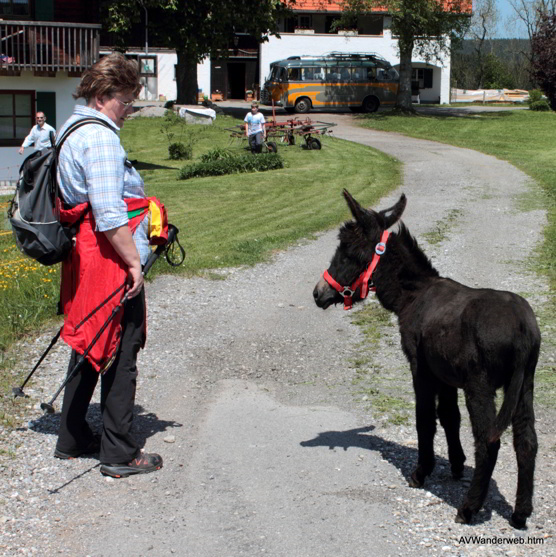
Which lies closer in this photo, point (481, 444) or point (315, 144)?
point (481, 444)

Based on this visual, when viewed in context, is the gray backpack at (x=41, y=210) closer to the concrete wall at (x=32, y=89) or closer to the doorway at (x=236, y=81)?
the concrete wall at (x=32, y=89)

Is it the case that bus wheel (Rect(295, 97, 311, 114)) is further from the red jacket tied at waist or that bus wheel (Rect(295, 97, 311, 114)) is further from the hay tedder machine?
the red jacket tied at waist

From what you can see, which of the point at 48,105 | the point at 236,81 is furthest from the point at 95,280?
the point at 236,81

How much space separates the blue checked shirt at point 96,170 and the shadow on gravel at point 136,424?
1.72m

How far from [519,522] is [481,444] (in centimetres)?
49

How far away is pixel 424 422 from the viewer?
4582 millimetres

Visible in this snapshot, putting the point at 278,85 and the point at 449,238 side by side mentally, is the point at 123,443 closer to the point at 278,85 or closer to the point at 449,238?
the point at 449,238

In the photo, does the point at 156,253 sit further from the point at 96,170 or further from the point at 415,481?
the point at 415,481

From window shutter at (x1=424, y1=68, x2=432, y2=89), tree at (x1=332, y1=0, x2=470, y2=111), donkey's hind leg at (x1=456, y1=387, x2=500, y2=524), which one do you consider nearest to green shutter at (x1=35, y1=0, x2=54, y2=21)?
tree at (x1=332, y1=0, x2=470, y2=111)

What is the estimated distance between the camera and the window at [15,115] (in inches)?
931

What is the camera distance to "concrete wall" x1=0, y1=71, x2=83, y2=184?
23.6 meters

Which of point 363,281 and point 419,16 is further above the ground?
point 419,16

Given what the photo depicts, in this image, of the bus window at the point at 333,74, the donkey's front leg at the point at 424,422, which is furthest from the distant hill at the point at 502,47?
the donkey's front leg at the point at 424,422

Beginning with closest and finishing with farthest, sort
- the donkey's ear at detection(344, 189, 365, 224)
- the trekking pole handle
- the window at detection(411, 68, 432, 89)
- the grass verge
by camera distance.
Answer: the donkey's ear at detection(344, 189, 365, 224) < the trekking pole handle < the grass verge < the window at detection(411, 68, 432, 89)
